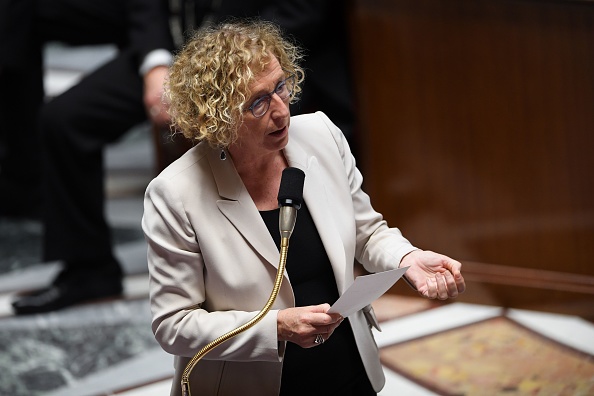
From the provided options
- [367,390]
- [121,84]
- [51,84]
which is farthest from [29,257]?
[367,390]

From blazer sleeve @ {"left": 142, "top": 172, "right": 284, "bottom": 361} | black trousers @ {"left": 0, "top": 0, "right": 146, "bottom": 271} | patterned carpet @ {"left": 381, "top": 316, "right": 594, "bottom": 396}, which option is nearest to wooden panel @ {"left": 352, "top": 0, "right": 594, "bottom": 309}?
patterned carpet @ {"left": 381, "top": 316, "right": 594, "bottom": 396}

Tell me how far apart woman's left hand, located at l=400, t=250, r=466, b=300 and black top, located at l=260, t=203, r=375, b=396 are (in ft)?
0.56

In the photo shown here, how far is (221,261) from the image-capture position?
6.18 ft

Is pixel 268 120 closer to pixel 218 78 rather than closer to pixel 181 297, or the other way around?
pixel 218 78

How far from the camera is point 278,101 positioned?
186cm

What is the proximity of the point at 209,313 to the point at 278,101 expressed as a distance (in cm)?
41

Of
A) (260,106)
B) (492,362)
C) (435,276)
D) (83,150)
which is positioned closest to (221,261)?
(260,106)

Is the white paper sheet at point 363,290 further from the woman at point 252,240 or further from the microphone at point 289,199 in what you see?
the microphone at point 289,199

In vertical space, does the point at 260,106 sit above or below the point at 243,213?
above

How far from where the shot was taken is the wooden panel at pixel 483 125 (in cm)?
312

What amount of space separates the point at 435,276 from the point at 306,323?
29cm

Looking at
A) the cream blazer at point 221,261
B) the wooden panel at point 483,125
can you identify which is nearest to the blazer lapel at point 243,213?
the cream blazer at point 221,261

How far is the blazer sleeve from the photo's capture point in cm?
184

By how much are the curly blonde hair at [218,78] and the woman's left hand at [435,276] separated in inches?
17.0
